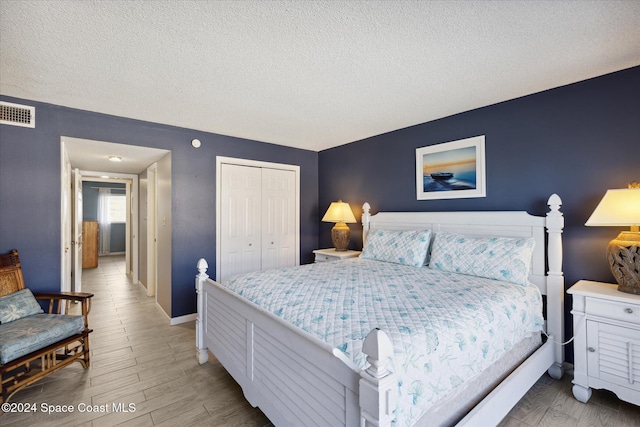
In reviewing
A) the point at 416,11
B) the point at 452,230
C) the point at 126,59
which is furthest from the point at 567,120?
the point at 126,59

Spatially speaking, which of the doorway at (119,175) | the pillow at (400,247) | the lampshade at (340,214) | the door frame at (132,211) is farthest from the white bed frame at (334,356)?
the door frame at (132,211)

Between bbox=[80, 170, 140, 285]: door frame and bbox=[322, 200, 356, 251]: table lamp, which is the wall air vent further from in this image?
bbox=[322, 200, 356, 251]: table lamp

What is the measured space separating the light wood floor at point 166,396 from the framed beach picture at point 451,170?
1.80m

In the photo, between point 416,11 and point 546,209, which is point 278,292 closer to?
point 416,11

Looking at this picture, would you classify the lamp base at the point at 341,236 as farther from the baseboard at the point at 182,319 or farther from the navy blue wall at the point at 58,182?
the baseboard at the point at 182,319

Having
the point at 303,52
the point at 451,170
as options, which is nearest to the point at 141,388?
the point at 303,52

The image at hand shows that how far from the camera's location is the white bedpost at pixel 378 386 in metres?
0.97

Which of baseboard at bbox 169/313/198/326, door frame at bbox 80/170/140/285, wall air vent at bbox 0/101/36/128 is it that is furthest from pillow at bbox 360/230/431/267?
door frame at bbox 80/170/140/285

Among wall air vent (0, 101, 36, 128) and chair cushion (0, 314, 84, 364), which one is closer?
chair cushion (0, 314, 84, 364)

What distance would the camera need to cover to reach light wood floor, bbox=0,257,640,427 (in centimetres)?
186

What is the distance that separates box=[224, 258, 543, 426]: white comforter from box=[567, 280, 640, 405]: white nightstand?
0.86 ft

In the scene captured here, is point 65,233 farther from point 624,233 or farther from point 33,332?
point 624,233

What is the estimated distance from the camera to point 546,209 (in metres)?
2.54

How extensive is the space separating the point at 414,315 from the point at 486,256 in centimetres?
127
